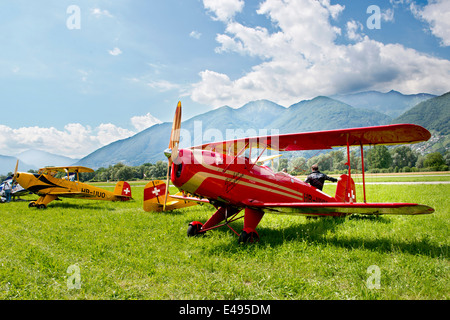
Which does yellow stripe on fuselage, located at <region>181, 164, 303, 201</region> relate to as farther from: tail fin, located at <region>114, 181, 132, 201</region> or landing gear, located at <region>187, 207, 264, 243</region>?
tail fin, located at <region>114, 181, 132, 201</region>

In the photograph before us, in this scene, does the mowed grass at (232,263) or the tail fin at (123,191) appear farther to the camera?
the tail fin at (123,191)

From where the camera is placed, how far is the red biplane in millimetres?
5316

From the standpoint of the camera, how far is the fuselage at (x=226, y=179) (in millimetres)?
5559

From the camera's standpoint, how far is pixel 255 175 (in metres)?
6.25

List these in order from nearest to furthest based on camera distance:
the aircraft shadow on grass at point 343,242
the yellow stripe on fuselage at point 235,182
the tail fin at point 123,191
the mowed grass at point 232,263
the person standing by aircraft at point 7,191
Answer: the mowed grass at point 232,263 → the aircraft shadow on grass at point 343,242 → the yellow stripe on fuselage at point 235,182 → the tail fin at point 123,191 → the person standing by aircraft at point 7,191

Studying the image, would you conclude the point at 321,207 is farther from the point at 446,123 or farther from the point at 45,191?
the point at 446,123

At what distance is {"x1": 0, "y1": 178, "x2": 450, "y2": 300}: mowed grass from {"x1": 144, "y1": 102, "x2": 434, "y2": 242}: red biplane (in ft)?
2.28

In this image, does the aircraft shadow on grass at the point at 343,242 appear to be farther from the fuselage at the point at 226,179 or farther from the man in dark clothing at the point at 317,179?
the man in dark clothing at the point at 317,179

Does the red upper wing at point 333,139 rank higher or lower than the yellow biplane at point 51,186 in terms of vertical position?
higher

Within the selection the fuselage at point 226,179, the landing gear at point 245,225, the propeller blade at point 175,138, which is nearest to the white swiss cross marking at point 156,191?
the landing gear at point 245,225

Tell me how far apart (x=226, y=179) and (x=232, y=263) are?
2054 mm

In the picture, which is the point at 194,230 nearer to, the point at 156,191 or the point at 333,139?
the point at 333,139

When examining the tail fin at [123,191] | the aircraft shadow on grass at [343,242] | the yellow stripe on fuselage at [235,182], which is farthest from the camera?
the tail fin at [123,191]
